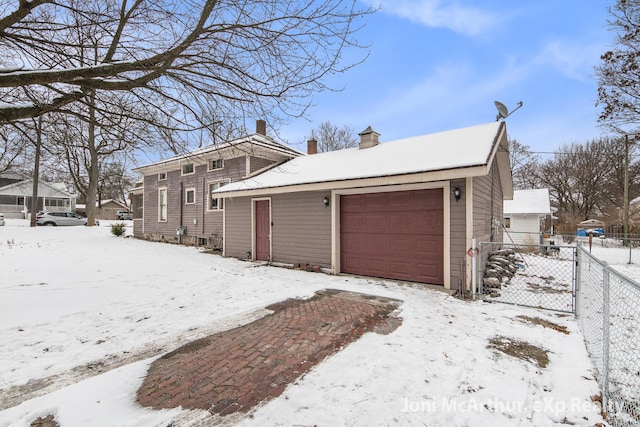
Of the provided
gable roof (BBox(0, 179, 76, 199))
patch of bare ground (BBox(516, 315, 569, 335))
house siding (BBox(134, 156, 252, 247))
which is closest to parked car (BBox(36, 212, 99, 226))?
gable roof (BBox(0, 179, 76, 199))

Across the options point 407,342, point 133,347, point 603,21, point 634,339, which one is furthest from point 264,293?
point 603,21

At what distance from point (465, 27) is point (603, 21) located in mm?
8798

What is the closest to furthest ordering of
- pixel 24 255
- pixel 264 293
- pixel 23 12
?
pixel 23 12, pixel 264 293, pixel 24 255

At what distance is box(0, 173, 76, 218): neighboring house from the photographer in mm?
31547

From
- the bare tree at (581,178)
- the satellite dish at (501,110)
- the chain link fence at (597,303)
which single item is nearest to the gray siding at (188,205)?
the satellite dish at (501,110)

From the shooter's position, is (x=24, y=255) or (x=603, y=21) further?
(x=603, y=21)

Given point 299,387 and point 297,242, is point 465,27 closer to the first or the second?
point 297,242

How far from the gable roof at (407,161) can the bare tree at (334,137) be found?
1894 cm

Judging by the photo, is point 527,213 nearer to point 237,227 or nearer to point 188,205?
point 237,227

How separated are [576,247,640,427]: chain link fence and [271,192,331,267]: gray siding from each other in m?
5.21

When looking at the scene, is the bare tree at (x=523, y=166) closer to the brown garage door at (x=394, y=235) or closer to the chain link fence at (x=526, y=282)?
the chain link fence at (x=526, y=282)

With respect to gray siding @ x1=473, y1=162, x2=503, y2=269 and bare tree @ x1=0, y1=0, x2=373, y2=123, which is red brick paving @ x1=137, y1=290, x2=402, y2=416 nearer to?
gray siding @ x1=473, y1=162, x2=503, y2=269

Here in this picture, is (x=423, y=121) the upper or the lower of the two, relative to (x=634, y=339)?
upper

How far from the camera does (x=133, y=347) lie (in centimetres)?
341
